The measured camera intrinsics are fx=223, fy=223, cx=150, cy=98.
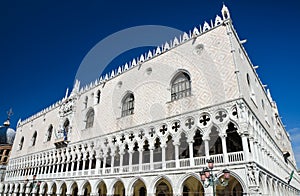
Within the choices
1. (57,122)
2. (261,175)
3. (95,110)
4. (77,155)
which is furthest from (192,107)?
(57,122)

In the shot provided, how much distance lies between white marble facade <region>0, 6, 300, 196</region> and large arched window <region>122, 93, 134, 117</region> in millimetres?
109

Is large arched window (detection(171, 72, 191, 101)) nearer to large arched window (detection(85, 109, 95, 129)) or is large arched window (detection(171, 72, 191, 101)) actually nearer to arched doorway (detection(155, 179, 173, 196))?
arched doorway (detection(155, 179, 173, 196))

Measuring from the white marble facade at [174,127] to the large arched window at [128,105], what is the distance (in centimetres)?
11

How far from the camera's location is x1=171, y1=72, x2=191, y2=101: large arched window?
53.1 feet

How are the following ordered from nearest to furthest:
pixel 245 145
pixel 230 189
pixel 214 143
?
pixel 245 145 → pixel 214 143 → pixel 230 189

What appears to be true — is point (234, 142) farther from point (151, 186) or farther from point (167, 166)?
point (151, 186)

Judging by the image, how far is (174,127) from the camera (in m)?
15.4

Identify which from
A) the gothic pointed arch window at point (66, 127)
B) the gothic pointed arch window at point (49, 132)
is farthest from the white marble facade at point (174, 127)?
the gothic pointed arch window at point (49, 132)

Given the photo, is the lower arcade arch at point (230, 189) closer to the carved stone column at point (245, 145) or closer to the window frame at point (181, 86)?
the carved stone column at point (245, 145)

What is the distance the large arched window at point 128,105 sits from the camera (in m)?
19.6

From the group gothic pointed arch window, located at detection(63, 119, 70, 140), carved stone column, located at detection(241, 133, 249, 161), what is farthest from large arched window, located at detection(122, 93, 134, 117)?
carved stone column, located at detection(241, 133, 249, 161)

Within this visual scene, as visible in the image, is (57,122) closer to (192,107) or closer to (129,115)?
(129,115)

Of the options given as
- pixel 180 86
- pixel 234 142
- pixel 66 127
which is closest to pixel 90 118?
pixel 66 127

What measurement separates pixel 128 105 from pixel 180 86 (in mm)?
5594
